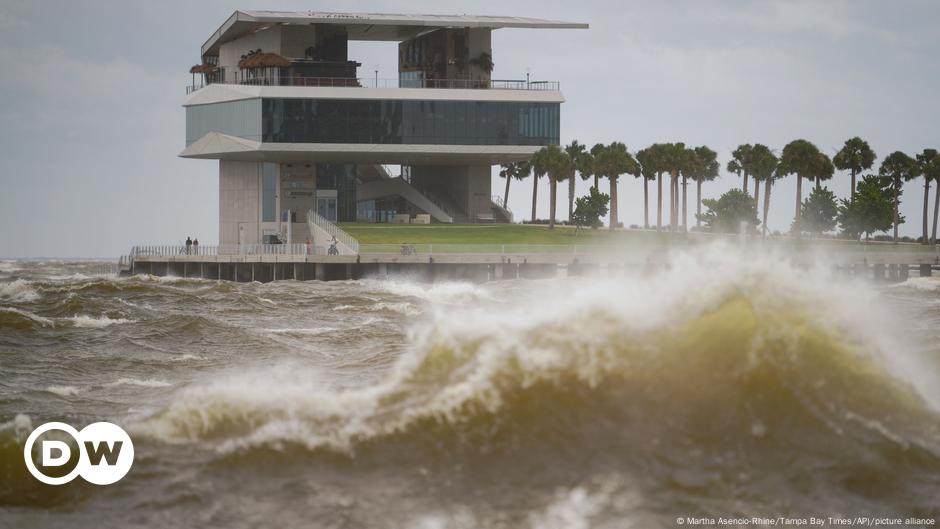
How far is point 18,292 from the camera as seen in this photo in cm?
4828

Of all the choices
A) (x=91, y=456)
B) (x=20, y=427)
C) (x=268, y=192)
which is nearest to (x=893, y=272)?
(x=268, y=192)

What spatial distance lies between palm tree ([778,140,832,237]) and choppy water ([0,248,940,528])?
89838 millimetres

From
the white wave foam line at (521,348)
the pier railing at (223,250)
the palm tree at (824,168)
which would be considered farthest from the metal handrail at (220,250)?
the white wave foam line at (521,348)

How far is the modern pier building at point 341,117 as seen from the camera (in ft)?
291

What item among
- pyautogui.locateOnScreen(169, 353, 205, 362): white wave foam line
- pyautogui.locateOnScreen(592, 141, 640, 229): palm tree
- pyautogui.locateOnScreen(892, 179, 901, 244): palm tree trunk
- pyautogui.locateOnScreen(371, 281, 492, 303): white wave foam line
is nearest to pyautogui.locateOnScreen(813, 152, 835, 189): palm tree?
pyautogui.locateOnScreen(892, 179, 901, 244): palm tree trunk

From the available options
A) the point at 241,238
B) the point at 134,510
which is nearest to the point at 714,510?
the point at 134,510

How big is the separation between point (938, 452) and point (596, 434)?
299 centimetres

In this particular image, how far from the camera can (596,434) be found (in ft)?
34.0

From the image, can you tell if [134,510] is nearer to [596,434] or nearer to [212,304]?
[596,434]

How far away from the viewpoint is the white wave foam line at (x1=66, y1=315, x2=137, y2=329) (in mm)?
31016

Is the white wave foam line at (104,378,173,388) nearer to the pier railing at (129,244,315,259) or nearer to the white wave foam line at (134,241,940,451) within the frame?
the white wave foam line at (134,241,940,451)

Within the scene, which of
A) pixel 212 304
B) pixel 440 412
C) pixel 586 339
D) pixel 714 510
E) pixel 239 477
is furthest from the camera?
pixel 212 304

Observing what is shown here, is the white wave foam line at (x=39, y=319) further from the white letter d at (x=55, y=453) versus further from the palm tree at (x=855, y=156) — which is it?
the palm tree at (x=855, y=156)

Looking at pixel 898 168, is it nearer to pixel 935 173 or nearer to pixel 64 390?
pixel 935 173
